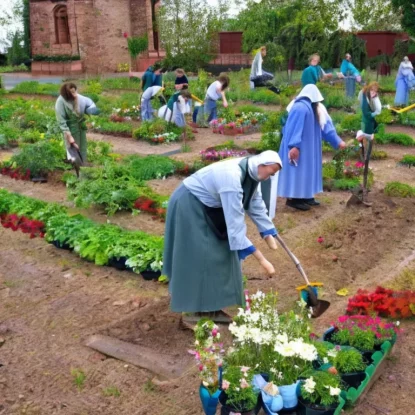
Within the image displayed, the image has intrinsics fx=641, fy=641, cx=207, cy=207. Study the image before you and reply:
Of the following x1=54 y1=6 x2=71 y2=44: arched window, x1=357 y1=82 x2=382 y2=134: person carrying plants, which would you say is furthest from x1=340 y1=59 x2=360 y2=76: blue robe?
x1=54 y1=6 x2=71 y2=44: arched window

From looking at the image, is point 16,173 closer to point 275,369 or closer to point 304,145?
point 304,145

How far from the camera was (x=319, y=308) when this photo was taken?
4.92 m

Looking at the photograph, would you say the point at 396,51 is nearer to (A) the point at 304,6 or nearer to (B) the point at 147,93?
(A) the point at 304,6

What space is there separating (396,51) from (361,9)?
6.85 m

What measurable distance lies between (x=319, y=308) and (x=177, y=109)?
8494 mm

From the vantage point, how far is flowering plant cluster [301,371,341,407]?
11.0 ft

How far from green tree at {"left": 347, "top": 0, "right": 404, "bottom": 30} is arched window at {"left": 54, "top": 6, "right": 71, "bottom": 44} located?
1402 cm

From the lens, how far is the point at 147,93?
14.0 m

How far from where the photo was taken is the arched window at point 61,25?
102 ft

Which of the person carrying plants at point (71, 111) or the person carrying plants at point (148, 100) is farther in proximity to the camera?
the person carrying plants at point (148, 100)

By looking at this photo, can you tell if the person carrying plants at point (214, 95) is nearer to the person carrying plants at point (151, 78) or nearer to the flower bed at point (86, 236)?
the person carrying plants at point (151, 78)

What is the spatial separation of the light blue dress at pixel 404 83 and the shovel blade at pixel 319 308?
12.4m

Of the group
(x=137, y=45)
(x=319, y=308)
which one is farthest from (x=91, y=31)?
(x=319, y=308)

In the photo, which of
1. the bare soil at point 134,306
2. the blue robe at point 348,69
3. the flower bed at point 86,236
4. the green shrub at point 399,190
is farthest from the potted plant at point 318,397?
the blue robe at point 348,69
